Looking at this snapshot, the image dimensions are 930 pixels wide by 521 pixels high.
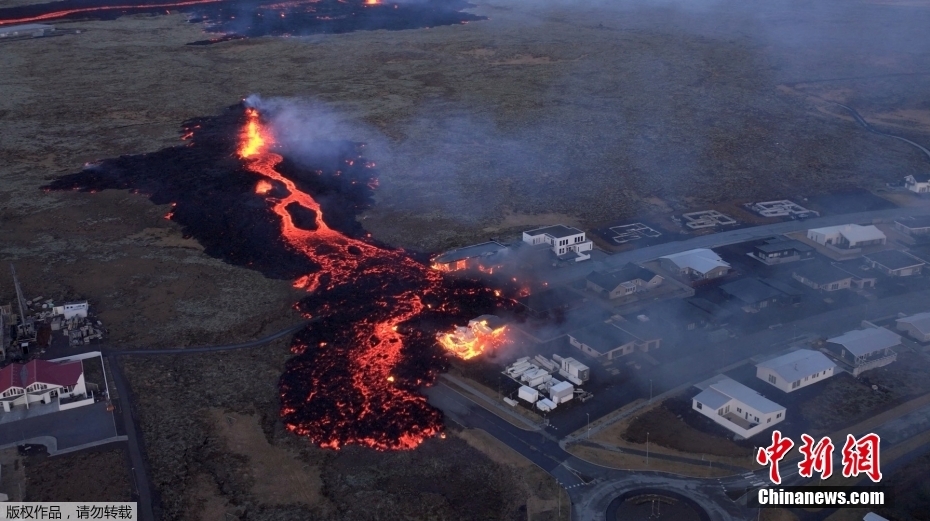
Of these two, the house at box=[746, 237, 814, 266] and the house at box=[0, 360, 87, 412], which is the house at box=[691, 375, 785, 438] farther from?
the house at box=[0, 360, 87, 412]

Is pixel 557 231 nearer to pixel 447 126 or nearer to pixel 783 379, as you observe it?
pixel 783 379

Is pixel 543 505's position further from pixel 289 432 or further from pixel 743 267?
pixel 743 267

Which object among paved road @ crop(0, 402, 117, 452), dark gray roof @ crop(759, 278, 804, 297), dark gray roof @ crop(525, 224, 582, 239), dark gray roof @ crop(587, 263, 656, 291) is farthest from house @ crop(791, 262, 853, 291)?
paved road @ crop(0, 402, 117, 452)

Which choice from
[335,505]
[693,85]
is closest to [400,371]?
[335,505]

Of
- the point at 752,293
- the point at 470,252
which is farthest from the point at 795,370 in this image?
the point at 470,252

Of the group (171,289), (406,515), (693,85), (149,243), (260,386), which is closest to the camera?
(406,515)
